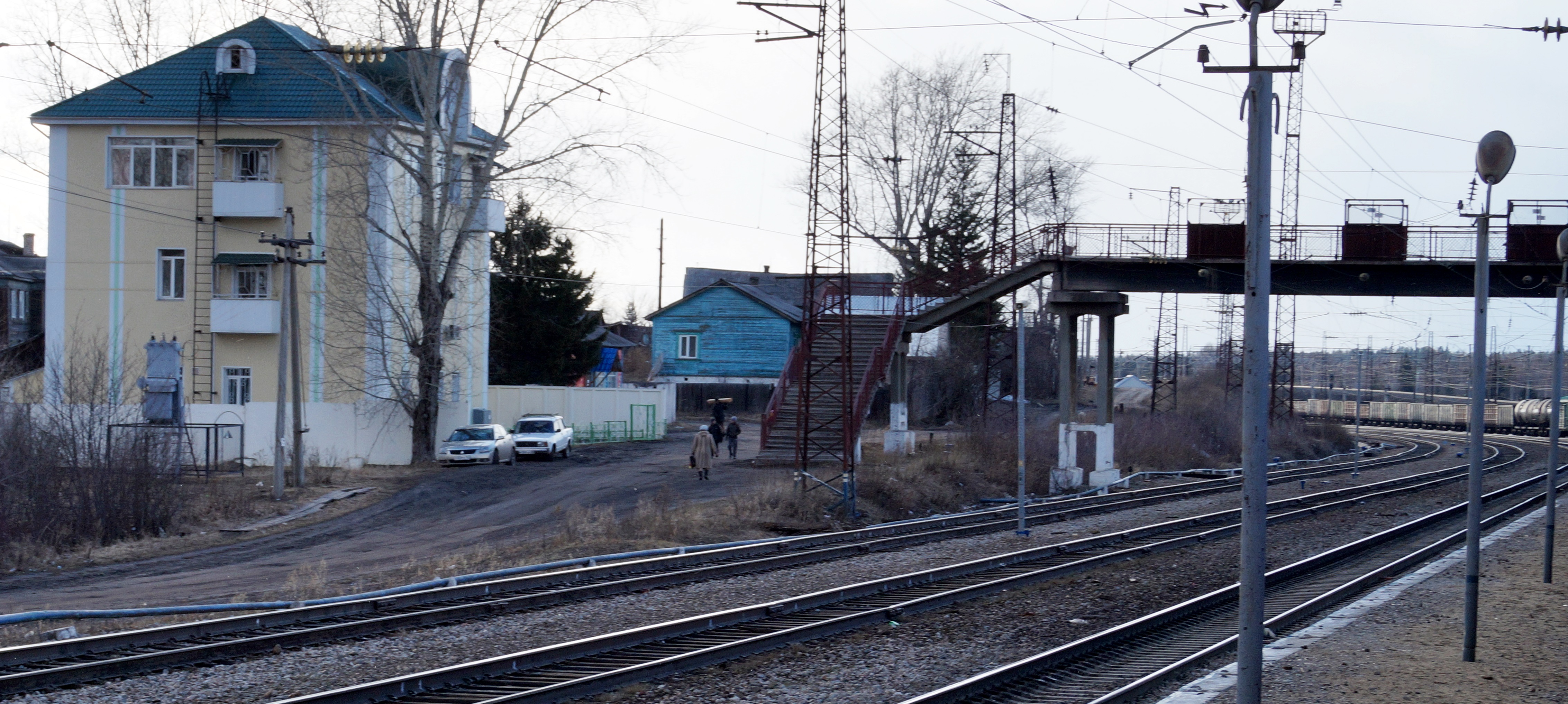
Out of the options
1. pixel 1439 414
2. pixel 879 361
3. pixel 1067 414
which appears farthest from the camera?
pixel 1439 414

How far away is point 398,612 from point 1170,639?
783cm

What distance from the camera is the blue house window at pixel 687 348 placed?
67812 mm

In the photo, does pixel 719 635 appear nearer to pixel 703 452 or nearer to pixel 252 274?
pixel 703 452

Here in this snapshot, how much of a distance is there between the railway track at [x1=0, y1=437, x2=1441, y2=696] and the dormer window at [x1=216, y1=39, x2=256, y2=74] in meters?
28.6

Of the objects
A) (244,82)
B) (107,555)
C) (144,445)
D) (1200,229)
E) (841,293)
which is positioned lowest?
(107,555)

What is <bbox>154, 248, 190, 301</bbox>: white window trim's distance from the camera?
3919 centimetres

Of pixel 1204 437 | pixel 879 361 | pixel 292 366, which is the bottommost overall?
pixel 1204 437

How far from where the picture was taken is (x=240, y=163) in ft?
128

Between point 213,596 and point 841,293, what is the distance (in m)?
13.9

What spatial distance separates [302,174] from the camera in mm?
38781

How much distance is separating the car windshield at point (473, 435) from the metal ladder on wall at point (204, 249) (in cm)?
822

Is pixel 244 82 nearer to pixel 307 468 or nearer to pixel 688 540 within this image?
pixel 307 468

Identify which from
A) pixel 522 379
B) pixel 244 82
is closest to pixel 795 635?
pixel 244 82

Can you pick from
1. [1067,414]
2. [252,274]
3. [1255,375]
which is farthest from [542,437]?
[1255,375]
